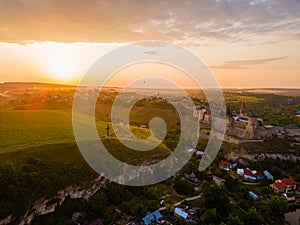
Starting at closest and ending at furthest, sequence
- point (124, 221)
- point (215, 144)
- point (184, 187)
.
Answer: point (124, 221), point (184, 187), point (215, 144)

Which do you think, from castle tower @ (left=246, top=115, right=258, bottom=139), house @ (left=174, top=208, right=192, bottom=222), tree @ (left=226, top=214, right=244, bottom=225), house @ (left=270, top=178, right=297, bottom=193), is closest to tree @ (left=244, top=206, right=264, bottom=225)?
tree @ (left=226, top=214, right=244, bottom=225)

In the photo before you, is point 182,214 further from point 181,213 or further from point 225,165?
point 225,165

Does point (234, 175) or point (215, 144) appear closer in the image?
point (234, 175)

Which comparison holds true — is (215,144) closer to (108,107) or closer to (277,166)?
(277,166)

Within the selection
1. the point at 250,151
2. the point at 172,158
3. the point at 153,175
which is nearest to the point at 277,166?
the point at 250,151

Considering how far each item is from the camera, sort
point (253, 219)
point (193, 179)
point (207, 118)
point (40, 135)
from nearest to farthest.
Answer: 1. point (253, 219)
2. point (40, 135)
3. point (193, 179)
4. point (207, 118)

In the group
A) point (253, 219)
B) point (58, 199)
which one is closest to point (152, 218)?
point (58, 199)
